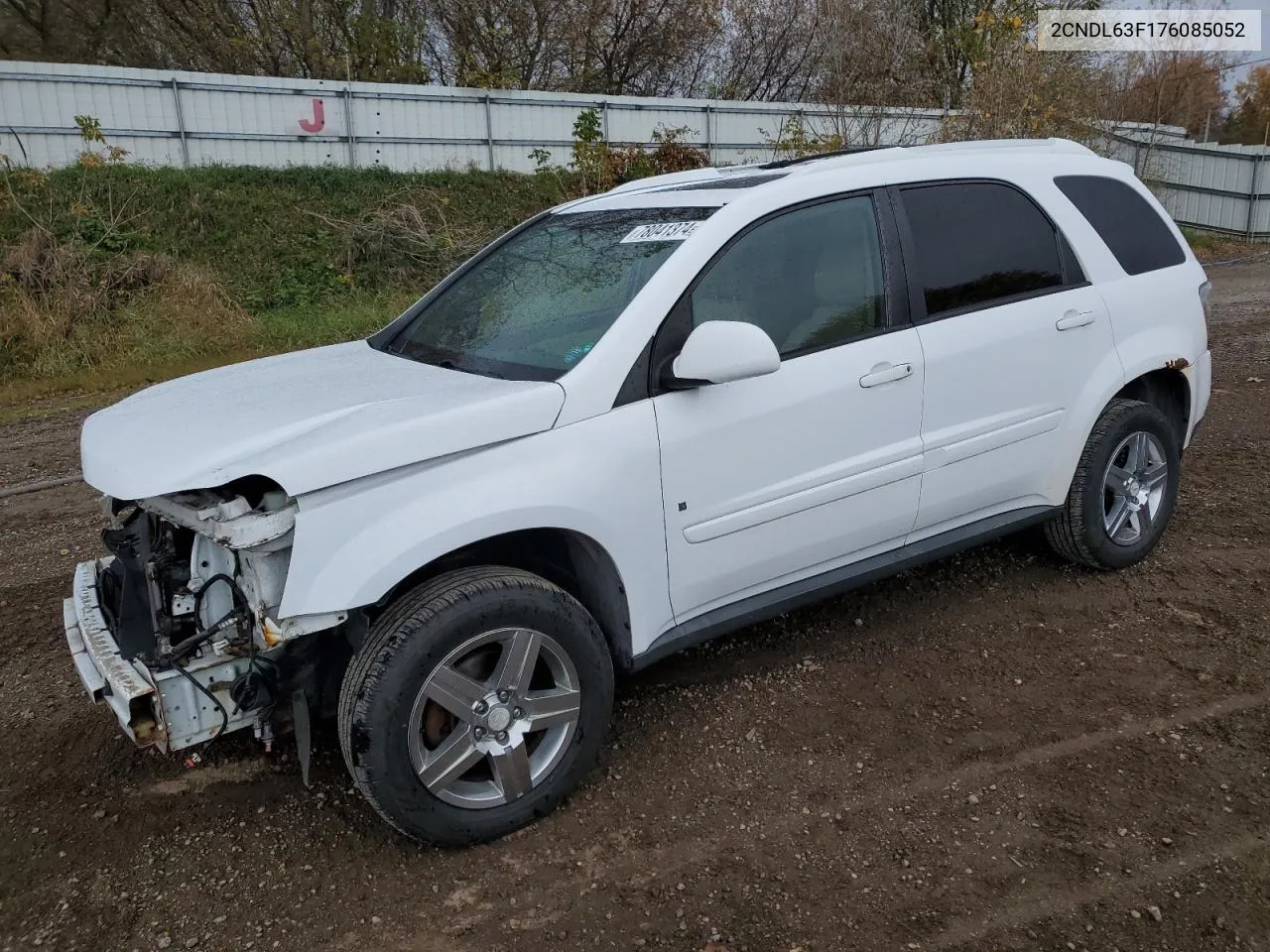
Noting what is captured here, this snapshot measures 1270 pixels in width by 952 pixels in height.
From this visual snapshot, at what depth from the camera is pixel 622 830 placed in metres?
3.04

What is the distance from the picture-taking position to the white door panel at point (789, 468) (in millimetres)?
3201

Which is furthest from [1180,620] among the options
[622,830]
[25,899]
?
[25,899]

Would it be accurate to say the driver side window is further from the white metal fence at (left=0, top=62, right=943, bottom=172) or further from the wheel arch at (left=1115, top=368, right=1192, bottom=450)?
the white metal fence at (left=0, top=62, right=943, bottom=172)

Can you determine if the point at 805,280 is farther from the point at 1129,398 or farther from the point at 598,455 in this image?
the point at 1129,398

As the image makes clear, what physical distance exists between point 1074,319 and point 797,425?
152 centimetres

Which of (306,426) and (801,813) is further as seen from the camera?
(801,813)

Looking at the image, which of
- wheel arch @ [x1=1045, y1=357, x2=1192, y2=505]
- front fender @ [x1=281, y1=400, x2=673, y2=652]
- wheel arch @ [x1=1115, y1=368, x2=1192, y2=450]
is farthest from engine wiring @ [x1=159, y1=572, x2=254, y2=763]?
wheel arch @ [x1=1115, y1=368, x2=1192, y2=450]

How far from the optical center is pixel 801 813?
3.07 meters

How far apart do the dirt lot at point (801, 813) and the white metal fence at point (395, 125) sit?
13491 millimetres

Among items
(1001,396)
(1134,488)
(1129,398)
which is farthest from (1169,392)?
(1001,396)

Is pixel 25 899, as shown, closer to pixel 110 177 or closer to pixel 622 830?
pixel 622 830

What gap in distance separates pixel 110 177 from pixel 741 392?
548 inches

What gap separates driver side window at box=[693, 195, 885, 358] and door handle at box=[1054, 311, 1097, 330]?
91cm

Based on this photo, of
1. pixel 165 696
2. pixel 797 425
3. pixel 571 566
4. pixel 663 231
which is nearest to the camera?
pixel 165 696
